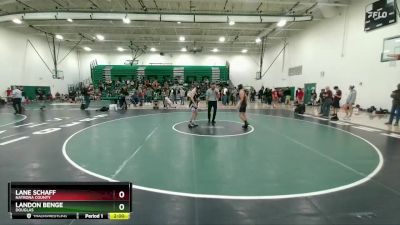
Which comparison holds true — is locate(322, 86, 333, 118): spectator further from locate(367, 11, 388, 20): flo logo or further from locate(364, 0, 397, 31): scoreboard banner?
locate(367, 11, 388, 20): flo logo

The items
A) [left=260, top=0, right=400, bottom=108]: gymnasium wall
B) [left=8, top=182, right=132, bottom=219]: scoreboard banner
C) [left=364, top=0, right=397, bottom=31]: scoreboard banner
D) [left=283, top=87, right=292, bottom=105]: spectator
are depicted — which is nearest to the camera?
[left=8, top=182, right=132, bottom=219]: scoreboard banner

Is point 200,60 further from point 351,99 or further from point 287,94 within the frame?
point 351,99

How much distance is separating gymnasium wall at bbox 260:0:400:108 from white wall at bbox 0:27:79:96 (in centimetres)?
2740

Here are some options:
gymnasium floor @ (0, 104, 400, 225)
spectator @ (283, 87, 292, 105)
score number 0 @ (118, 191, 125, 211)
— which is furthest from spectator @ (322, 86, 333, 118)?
score number 0 @ (118, 191, 125, 211)

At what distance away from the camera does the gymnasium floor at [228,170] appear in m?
3.57

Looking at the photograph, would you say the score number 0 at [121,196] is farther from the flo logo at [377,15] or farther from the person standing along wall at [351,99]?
the flo logo at [377,15]

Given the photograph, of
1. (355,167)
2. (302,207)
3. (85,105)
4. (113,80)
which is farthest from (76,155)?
(113,80)

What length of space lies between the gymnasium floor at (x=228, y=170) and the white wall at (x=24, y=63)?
1858cm

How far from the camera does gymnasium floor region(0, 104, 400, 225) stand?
11.7 ft

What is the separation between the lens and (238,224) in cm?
323

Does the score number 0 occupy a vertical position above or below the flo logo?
below

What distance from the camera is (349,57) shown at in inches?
727

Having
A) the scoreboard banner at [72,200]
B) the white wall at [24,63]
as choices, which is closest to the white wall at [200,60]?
the white wall at [24,63]

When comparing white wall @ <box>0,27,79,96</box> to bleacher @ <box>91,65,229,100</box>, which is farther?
bleacher @ <box>91,65,229,100</box>
